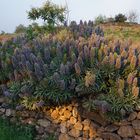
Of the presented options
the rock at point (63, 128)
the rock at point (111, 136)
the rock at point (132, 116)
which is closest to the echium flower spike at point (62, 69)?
the rock at point (63, 128)

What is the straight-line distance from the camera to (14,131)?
9.58 meters

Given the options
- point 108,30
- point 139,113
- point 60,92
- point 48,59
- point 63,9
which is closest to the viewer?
point 139,113

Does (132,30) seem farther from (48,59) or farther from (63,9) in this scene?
(48,59)

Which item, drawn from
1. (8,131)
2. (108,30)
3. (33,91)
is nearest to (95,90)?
(33,91)

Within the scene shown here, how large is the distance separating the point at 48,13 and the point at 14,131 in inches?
302

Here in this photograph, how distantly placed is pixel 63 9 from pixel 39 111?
24.5ft

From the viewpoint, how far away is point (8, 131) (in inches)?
374

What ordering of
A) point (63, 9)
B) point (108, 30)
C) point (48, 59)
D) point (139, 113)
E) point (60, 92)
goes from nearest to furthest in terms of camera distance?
1. point (139, 113)
2. point (60, 92)
3. point (48, 59)
4. point (63, 9)
5. point (108, 30)

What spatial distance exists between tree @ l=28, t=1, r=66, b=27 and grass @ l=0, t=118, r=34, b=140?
704 centimetres

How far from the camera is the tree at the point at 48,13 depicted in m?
16.5

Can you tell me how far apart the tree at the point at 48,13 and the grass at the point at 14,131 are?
704 centimetres

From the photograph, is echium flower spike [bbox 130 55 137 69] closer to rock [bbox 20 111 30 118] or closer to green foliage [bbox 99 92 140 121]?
green foliage [bbox 99 92 140 121]

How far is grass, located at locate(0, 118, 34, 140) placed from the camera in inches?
365

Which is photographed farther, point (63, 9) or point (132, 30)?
point (132, 30)
